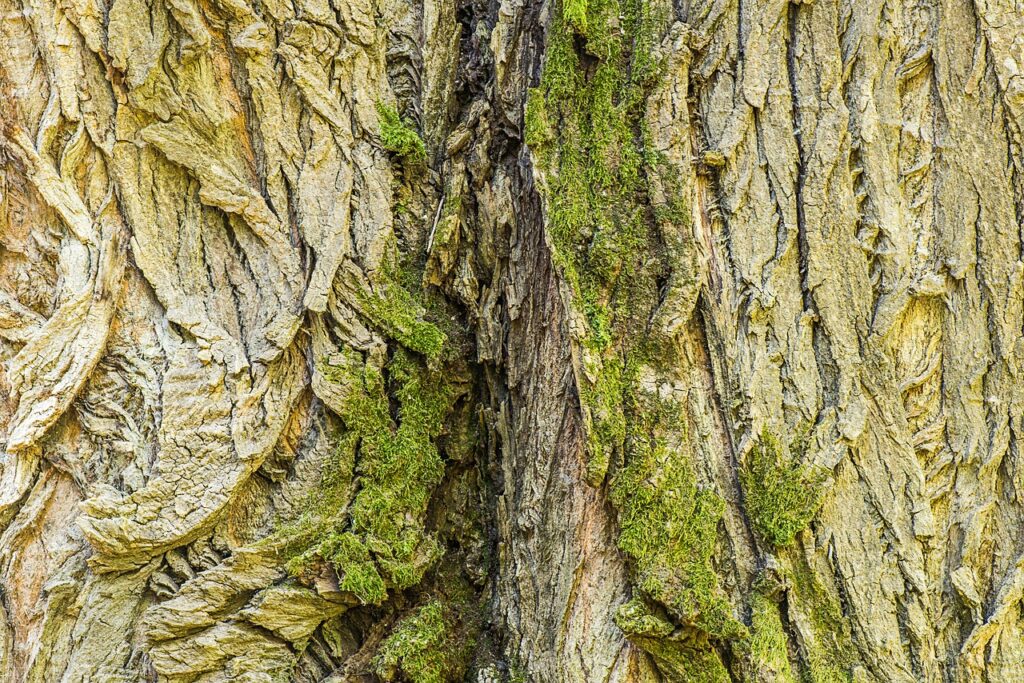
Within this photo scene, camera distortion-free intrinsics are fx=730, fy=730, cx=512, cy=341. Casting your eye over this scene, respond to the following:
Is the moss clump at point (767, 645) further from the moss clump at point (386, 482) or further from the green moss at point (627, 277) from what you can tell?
the moss clump at point (386, 482)

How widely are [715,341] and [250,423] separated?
4.18 ft

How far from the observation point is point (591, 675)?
1.85 metres

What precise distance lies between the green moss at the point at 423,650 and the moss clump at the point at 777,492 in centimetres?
91

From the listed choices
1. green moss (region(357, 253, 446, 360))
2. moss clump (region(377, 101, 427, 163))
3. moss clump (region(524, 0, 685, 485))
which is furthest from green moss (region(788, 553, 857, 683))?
moss clump (region(377, 101, 427, 163))

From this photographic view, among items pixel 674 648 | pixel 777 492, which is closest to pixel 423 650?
pixel 674 648

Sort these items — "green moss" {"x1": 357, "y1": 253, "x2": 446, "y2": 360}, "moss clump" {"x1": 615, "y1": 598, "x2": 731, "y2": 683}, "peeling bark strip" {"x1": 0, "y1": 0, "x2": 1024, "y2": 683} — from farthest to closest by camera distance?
"green moss" {"x1": 357, "y1": 253, "x2": 446, "y2": 360}
"peeling bark strip" {"x1": 0, "y1": 0, "x2": 1024, "y2": 683}
"moss clump" {"x1": 615, "y1": 598, "x2": 731, "y2": 683}

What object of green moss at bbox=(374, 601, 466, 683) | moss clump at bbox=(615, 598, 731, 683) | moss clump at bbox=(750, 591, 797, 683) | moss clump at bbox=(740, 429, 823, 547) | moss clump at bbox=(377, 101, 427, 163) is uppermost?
moss clump at bbox=(377, 101, 427, 163)

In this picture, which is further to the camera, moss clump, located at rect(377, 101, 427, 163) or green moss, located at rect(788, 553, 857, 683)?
moss clump, located at rect(377, 101, 427, 163)

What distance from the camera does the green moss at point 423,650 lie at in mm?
1972

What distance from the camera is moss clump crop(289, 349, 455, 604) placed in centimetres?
196

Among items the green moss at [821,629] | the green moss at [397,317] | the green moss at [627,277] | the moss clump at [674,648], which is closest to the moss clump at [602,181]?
the green moss at [627,277]

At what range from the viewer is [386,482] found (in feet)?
6.72

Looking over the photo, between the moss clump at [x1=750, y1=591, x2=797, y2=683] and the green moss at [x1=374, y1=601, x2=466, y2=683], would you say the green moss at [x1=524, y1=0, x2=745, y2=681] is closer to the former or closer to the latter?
the moss clump at [x1=750, y1=591, x2=797, y2=683]

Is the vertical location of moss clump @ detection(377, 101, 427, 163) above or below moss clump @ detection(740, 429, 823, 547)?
above
